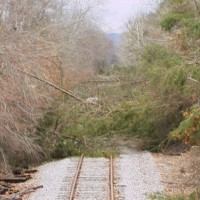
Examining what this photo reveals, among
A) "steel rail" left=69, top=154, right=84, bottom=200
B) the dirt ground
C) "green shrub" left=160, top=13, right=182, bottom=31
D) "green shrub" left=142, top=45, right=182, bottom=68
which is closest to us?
"steel rail" left=69, top=154, right=84, bottom=200

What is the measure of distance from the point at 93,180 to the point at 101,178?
43 centimetres

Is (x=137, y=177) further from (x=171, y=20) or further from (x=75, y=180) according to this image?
(x=171, y=20)

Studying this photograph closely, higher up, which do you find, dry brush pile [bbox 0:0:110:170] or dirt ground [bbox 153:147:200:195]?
dry brush pile [bbox 0:0:110:170]

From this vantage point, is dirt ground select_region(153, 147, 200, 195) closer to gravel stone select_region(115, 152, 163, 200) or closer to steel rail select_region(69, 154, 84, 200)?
gravel stone select_region(115, 152, 163, 200)

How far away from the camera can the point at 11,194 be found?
1817 centimetres

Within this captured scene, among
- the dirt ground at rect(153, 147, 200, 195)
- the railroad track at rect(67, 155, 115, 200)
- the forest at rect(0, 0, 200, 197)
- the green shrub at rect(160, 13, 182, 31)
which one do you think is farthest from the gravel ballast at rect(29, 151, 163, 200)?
the green shrub at rect(160, 13, 182, 31)

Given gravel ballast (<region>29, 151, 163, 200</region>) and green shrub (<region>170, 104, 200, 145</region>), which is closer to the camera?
green shrub (<region>170, 104, 200, 145</region>)

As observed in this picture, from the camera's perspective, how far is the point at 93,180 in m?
19.7

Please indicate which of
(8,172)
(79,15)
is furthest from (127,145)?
(79,15)

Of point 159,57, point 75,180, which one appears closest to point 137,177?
point 75,180

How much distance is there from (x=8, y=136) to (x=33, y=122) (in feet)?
8.39

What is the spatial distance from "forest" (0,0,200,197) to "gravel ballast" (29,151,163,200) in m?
1.42

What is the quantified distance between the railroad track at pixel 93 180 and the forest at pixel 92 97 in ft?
6.93

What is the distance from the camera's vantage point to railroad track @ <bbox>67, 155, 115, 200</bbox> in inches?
677
